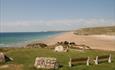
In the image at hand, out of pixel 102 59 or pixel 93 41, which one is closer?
pixel 102 59

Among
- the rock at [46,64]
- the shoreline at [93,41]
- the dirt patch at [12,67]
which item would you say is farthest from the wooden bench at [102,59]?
the shoreline at [93,41]

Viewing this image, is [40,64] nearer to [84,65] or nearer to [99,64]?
[84,65]

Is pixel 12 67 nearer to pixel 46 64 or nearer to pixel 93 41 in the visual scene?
pixel 46 64

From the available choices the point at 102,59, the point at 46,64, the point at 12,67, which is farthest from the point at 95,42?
the point at 12,67

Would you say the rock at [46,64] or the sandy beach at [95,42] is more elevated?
the rock at [46,64]

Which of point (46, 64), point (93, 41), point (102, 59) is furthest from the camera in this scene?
point (93, 41)

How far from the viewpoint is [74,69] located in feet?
92.1

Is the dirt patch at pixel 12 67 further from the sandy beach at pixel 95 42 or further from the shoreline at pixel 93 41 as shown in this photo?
the sandy beach at pixel 95 42

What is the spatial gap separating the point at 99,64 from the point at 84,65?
7.28 ft

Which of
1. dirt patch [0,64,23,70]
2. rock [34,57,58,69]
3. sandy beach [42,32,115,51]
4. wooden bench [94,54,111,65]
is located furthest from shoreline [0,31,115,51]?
dirt patch [0,64,23,70]

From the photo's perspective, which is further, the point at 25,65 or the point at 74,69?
the point at 25,65

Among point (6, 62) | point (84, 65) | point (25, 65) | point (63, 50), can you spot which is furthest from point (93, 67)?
point (63, 50)

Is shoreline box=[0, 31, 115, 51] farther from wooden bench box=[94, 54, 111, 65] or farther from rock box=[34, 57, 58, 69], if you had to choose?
rock box=[34, 57, 58, 69]

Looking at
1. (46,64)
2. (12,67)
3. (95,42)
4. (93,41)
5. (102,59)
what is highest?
(46,64)
